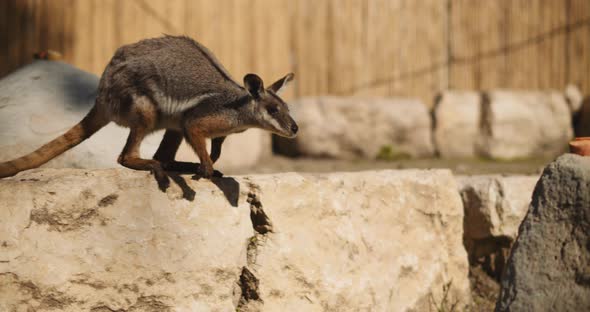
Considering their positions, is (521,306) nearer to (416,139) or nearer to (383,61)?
(416,139)

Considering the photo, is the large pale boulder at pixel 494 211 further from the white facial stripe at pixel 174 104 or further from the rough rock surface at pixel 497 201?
the white facial stripe at pixel 174 104

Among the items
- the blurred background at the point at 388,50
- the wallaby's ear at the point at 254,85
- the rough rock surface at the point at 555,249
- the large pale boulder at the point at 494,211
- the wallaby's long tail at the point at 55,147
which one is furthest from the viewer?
the blurred background at the point at 388,50

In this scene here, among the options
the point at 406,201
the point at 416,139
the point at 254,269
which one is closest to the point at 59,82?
the point at 254,269

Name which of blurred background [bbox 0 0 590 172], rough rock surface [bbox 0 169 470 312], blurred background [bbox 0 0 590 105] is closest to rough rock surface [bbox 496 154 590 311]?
rough rock surface [bbox 0 169 470 312]

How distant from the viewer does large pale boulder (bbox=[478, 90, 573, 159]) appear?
344 inches

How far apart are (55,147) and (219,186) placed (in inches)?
39.6

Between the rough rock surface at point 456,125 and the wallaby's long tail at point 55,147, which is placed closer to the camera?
the wallaby's long tail at point 55,147

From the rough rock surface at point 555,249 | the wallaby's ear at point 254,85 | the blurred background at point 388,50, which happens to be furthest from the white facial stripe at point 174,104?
the blurred background at point 388,50

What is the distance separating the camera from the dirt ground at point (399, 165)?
700 centimetres

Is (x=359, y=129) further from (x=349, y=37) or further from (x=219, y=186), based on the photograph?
(x=219, y=186)

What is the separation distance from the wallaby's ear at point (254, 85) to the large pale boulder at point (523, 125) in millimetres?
5273

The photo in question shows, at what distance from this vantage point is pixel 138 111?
3900mm

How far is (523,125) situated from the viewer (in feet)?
29.0

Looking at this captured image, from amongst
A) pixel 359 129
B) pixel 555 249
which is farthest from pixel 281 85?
pixel 359 129
